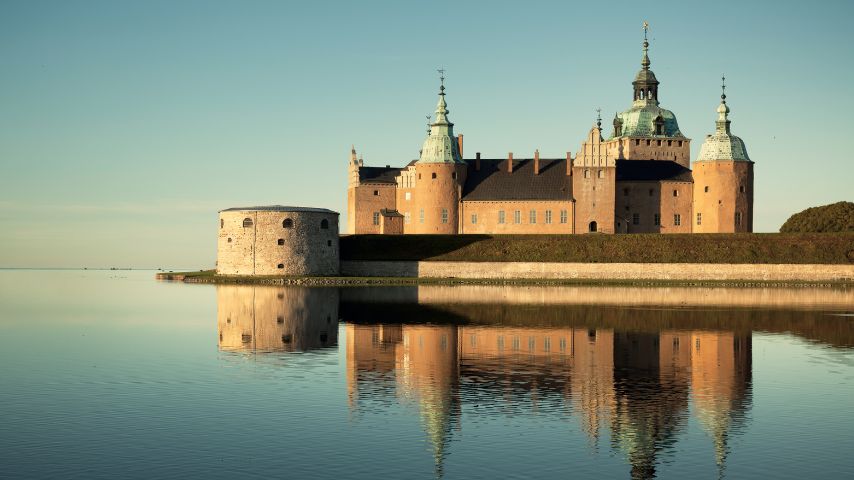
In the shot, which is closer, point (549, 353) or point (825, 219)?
point (549, 353)

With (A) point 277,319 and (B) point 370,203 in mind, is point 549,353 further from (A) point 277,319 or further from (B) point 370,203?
(B) point 370,203

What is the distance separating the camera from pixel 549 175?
8969 cm

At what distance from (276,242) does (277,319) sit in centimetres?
3319

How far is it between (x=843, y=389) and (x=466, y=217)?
209 ft

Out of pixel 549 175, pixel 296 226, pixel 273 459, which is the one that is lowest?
pixel 273 459

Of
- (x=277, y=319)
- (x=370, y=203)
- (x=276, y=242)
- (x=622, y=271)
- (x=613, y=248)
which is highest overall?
(x=370, y=203)

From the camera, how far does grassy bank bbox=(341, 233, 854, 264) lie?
7256 cm

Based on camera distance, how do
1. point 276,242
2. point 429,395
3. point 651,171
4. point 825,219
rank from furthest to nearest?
point 825,219 < point 651,171 < point 276,242 < point 429,395

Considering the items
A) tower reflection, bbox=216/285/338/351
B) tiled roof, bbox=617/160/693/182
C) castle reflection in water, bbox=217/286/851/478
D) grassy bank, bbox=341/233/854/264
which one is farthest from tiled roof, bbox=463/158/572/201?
castle reflection in water, bbox=217/286/851/478

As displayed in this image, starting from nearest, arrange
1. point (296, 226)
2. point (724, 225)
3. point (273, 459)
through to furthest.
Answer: point (273, 459), point (296, 226), point (724, 225)

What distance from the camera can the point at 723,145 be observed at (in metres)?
86.7

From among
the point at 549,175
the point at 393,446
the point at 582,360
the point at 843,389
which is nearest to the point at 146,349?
the point at 582,360

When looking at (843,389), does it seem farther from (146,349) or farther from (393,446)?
(146,349)

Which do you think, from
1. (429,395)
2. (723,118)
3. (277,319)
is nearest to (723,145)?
(723,118)
